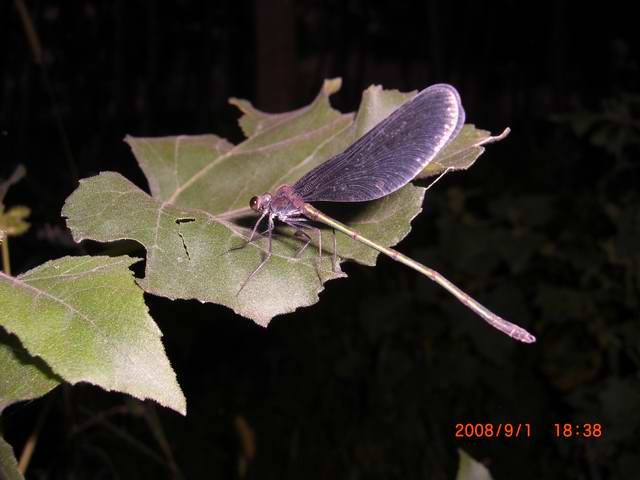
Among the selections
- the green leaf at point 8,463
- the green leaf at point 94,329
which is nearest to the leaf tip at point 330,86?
the green leaf at point 94,329

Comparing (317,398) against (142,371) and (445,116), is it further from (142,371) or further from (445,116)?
(142,371)

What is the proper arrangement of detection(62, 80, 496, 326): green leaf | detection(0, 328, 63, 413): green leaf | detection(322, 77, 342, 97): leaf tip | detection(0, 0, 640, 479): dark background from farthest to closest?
1. detection(0, 0, 640, 479): dark background
2. detection(322, 77, 342, 97): leaf tip
3. detection(62, 80, 496, 326): green leaf
4. detection(0, 328, 63, 413): green leaf

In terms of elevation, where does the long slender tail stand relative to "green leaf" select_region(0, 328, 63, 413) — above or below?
below
